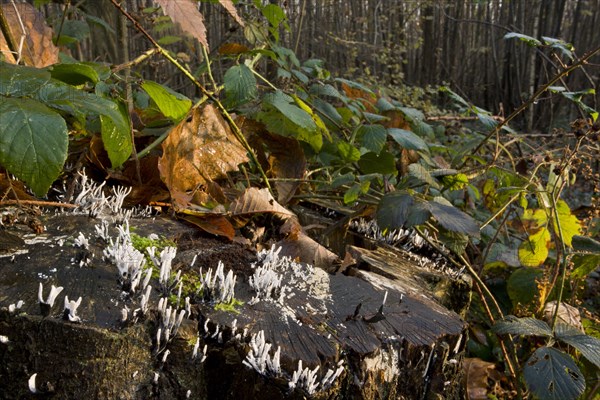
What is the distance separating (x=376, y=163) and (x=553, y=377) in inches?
50.1

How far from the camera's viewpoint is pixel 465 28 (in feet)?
37.0

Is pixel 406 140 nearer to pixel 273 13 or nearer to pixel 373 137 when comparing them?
pixel 373 137

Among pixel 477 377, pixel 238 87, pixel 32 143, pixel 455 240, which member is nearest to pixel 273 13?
pixel 238 87

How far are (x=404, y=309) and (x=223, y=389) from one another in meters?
0.56

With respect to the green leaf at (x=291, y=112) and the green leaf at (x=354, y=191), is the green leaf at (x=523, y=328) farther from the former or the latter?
the green leaf at (x=291, y=112)

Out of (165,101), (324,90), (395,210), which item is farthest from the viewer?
(324,90)

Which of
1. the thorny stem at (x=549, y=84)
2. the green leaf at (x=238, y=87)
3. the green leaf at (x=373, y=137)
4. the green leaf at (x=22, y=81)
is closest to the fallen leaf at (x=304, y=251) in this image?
the green leaf at (x=238, y=87)

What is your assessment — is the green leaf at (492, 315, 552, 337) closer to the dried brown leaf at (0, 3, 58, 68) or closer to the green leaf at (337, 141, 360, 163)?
the green leaf at (337, 141, 360, 163)

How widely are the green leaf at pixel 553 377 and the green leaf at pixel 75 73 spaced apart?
140 centimetres

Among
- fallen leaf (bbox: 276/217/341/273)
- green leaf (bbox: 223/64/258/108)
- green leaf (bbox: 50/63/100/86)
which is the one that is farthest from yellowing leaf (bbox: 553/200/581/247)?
green leaf (bbox: 50/63/100/86)

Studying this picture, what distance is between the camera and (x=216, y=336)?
49.1 inches

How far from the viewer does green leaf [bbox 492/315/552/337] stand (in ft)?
5.29

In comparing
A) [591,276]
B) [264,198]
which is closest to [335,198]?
[264,198]

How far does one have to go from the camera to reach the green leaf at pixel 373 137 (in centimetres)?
232
